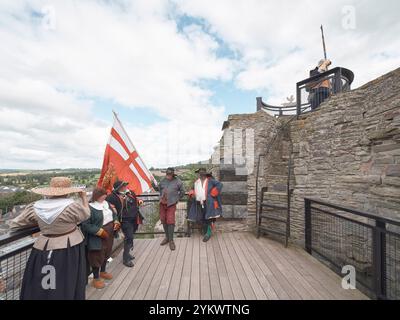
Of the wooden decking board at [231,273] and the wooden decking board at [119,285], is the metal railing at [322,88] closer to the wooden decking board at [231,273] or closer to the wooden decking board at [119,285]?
the wooden decking board at [231,273]

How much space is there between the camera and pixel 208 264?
3086 mm

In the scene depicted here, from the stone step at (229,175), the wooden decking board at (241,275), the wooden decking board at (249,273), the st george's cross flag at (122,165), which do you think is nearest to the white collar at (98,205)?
the st george's cross flag at (122,165)

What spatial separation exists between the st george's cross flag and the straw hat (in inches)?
30.8

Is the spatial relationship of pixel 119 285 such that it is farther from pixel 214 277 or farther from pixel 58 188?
pixel 58 188

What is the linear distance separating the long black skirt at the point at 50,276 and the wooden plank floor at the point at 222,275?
0.67 metres

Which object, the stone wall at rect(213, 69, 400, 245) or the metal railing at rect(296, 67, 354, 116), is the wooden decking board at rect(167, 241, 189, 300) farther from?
the metal railing at rect(296, 67, 354, 116)

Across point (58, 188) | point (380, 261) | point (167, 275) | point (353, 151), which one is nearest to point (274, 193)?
point (353, 151)

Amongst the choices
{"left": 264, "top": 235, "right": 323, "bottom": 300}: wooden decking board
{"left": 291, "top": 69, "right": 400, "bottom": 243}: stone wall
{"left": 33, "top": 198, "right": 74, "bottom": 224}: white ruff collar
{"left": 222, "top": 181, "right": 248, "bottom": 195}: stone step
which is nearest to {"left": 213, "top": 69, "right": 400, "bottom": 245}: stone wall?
{"left": 291, "top": 69, "right": 400, "bottom": 243}: stone wall

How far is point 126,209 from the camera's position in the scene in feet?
10.2

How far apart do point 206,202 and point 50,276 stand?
9.11 ft

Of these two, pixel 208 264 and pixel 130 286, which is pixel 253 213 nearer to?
pixel 208 264

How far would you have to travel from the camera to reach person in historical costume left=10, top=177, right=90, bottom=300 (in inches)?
69.1

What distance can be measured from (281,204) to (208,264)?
2.15 meters
